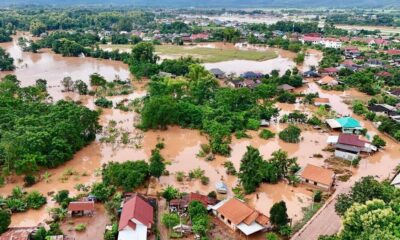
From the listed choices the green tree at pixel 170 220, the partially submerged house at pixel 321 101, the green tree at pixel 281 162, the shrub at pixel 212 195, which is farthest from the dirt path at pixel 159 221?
the partially submerged house at pixel 321 101

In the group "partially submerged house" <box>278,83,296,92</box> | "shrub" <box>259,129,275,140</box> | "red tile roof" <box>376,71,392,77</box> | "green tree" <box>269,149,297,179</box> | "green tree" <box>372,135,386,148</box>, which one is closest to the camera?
"green tree" <box>269,149,297,179</box>

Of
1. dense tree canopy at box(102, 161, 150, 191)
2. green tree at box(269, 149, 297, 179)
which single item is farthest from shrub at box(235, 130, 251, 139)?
dense tree canopy at box(102, 161, 150, 191)

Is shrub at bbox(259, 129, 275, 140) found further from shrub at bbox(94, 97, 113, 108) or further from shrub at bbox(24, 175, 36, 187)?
shrub at bbox(24, 175, 36, 187)

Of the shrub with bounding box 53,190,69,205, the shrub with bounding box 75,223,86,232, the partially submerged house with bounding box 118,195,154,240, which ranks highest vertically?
the partially submerged house with bounding box 118,195,154,240

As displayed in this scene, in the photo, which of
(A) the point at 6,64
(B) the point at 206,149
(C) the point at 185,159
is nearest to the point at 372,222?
(B) the point at 206,149

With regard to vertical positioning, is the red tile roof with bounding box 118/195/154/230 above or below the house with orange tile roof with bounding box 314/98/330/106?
above

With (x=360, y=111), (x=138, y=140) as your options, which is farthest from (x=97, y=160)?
(x=360, y=111)
